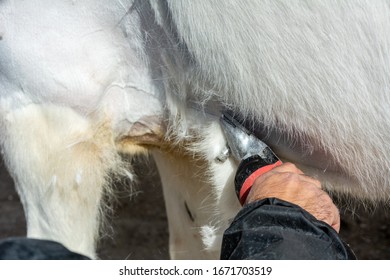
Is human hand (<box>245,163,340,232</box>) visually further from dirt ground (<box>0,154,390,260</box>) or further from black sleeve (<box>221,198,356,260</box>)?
dirt ground (<box>0,154,390,260</box>)

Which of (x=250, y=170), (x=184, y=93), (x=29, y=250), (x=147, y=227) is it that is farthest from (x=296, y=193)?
A: (x=147, y=227)

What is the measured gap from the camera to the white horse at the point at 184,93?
108 cm

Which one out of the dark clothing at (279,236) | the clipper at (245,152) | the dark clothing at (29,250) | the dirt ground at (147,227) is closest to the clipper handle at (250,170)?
the clipper at (245,152)

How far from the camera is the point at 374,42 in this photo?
106cm

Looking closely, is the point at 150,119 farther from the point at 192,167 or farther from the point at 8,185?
the point at 8,185

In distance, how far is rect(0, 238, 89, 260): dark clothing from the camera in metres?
0.73

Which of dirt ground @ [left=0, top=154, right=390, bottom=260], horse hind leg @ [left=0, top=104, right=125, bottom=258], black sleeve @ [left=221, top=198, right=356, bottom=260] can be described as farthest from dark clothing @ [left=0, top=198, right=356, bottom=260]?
dirt ground @ [left=0, top=154, right=390, bottom=260]

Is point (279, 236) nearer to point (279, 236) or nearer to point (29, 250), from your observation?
point (279, 236)

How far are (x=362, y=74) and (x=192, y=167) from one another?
18.7 inches

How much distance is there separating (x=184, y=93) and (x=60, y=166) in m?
0.25

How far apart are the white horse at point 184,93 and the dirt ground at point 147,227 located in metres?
0.76

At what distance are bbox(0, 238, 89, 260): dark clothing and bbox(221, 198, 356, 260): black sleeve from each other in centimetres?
22

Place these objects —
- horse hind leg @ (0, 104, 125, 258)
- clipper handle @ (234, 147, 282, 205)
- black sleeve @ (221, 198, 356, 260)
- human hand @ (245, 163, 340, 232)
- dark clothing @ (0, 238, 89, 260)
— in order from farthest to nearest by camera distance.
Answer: horse hind leg @ (0, 104, 125, 258) < clipper handle @ (234, 147, 282, 205) < human hand @ (245, 163, 340, 232) < black sleeve @ (221, 198, 356, 260) < dark clothing @ (0, 238, 89, 260)

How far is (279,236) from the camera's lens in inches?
33.8
